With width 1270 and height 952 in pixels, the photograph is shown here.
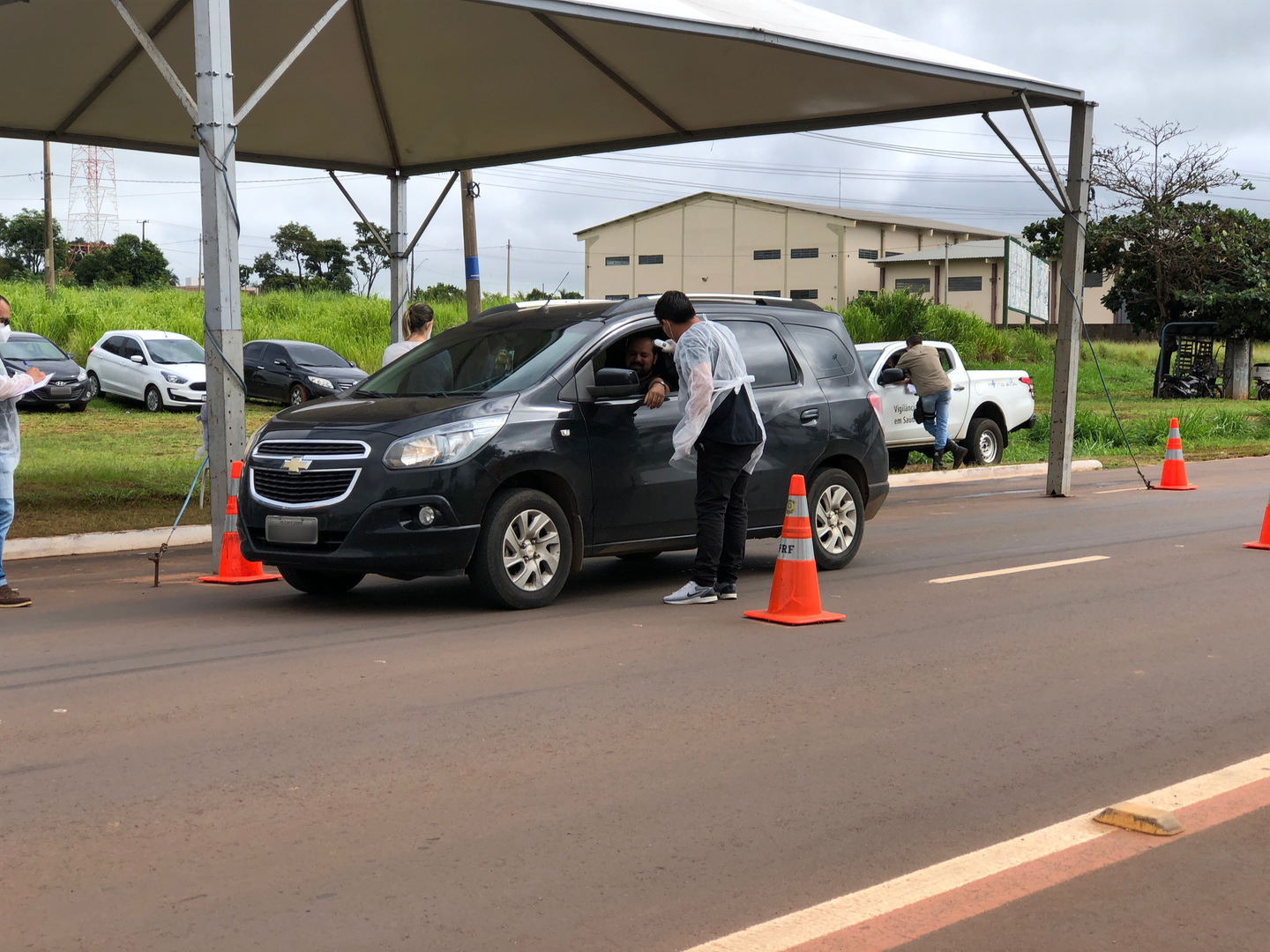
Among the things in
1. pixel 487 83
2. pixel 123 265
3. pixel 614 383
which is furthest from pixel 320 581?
pixel 123 265

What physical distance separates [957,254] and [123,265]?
1662 inches

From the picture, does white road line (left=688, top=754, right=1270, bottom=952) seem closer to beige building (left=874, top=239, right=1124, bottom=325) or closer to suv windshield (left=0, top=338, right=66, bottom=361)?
suv windshield (left=0, top=338, right=66, bottom=361)

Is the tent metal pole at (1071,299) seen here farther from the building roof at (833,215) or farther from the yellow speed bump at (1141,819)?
the building roof at (833,215)

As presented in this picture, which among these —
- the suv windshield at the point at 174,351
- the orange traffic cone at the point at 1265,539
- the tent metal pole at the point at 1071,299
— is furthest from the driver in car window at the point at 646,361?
the suv windshield at the point at 174,351

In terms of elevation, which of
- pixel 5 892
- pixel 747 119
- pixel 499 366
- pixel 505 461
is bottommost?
pixel 5 892

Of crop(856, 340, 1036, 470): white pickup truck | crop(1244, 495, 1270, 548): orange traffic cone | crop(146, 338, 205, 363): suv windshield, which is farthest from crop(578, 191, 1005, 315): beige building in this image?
crop(1244, 495, 1270, 548): orange traffic cone

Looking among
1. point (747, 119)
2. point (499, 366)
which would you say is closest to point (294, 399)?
point (747, 119)

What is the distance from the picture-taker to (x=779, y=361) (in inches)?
394

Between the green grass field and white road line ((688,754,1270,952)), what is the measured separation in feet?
31.9

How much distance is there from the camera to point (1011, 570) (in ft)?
33.5

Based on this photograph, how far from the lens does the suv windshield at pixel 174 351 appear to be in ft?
93.6

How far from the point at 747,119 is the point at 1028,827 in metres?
13.0

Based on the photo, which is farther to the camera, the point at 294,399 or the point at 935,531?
the point at 294,399

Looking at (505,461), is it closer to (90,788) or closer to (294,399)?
(90,788)
